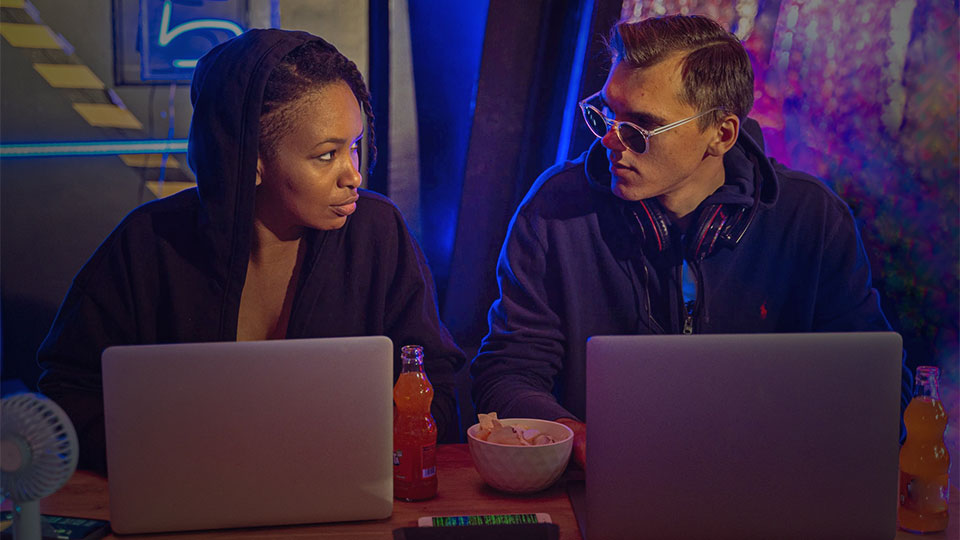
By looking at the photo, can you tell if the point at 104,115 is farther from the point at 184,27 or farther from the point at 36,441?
the point at 36,441

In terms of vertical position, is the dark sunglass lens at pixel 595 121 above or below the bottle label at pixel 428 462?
above

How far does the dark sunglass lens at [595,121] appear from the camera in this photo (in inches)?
81.7

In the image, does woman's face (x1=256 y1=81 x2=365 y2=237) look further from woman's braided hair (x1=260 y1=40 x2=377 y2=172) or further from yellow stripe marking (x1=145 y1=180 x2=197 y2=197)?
yellow stripe marking (x1=145 y1=180 x2=197 y2=197)

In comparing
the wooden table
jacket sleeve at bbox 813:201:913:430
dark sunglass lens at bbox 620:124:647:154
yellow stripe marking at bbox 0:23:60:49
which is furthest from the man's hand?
yellow stripe marking at bbox 0:23:60:49

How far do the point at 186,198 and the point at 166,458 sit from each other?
1095mm

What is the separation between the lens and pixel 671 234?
82.0 inches

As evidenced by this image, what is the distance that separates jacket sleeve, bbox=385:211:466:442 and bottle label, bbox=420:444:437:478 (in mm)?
548

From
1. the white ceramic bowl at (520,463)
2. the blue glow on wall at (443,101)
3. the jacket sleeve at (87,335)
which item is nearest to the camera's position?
the white ceramic bowl at (520,463)

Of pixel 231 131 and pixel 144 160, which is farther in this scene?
pixel 144 160

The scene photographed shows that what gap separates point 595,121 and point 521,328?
1.96 ft

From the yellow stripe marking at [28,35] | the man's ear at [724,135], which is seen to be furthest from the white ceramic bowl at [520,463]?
the yellow stripe marking at [28,35]

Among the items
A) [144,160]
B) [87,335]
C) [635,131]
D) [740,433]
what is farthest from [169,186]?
[740,433]

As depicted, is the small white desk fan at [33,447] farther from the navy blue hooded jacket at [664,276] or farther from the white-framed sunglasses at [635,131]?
the white-framed sunglasses at [635,131]

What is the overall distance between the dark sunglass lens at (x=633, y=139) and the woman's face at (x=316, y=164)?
2.30 ft
